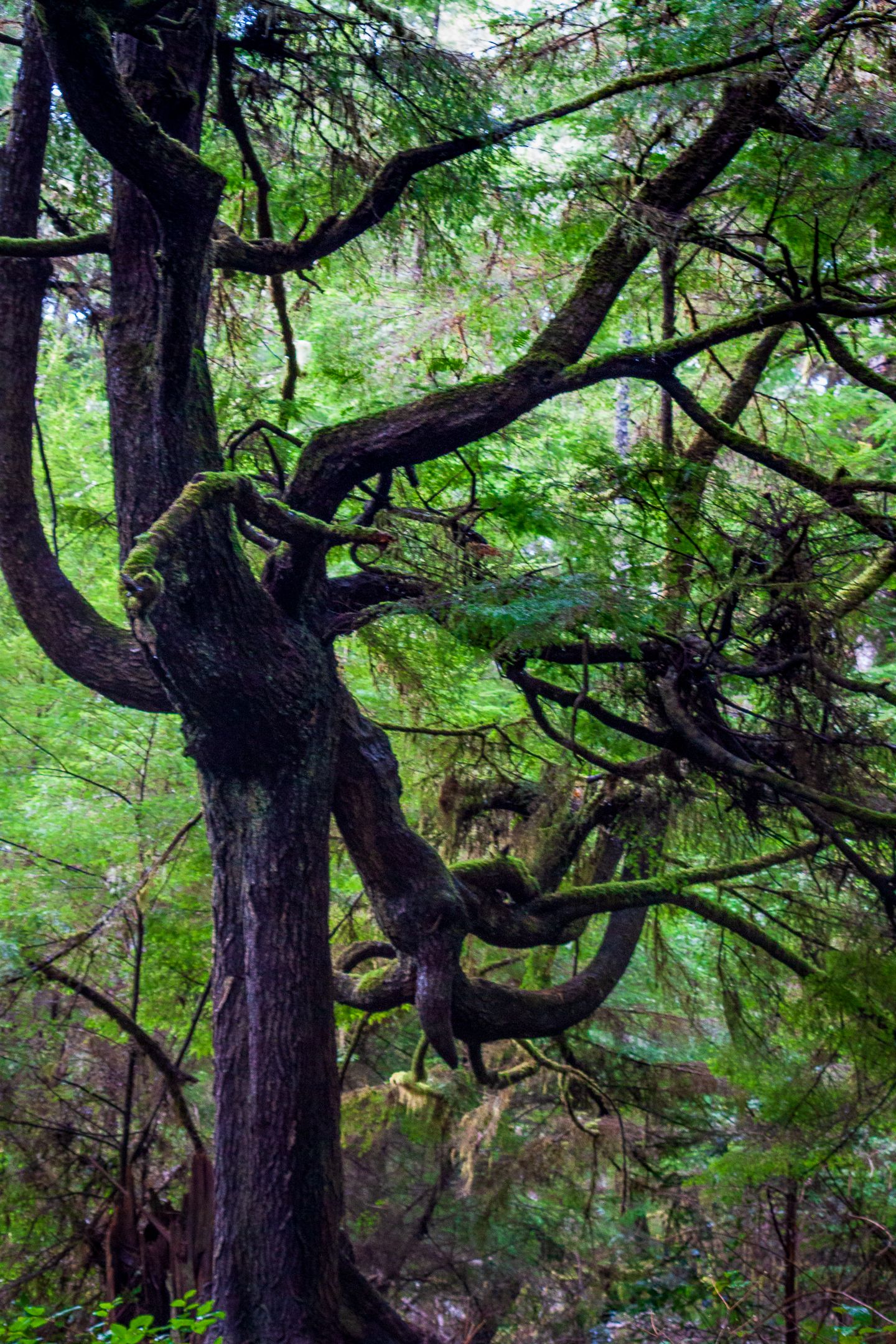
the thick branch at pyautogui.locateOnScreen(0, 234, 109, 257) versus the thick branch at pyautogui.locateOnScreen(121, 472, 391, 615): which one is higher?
the thick branch at pyautogui.locateOnScreen(0, 234, 109, 257)

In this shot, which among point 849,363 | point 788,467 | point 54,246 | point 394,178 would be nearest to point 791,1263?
point 788,467

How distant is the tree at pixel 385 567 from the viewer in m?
3.99

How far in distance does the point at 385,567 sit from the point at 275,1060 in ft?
7.30

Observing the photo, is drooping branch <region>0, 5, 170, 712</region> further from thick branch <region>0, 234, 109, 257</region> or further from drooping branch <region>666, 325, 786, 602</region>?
drooping branch <region>666, 325, 786, 602</region>

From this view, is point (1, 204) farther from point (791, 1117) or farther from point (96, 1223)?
point (791, 1117)

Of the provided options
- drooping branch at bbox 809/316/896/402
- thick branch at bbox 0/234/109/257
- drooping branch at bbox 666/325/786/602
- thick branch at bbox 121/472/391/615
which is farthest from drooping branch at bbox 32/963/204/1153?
drooping branch at bbox 809/316/896/402

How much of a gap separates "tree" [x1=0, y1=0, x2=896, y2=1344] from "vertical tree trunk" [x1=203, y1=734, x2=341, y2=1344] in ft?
0.04

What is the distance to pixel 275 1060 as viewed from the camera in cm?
414

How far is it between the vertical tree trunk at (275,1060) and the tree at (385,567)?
14 millimetres

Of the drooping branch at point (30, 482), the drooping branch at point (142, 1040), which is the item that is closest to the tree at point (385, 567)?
the drooping branch at point (30, 482)

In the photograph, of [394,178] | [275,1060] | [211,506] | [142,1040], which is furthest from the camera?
[142,1040]

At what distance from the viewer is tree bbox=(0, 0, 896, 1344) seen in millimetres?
3986

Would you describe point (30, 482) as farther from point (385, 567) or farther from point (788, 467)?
point (788, 467)

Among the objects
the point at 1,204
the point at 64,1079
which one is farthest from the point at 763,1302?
the point at 1,204
